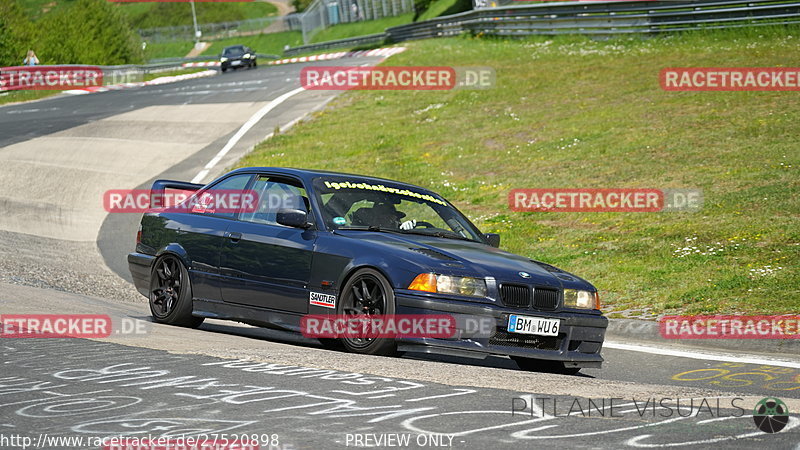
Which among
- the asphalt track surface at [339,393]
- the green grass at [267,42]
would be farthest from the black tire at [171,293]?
the green grass at [267,42]

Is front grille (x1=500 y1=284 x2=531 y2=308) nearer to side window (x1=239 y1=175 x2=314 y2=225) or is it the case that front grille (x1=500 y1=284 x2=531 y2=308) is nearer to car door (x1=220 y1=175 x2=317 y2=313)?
car door (x1=220 y1=175 x2=317 y2=313)

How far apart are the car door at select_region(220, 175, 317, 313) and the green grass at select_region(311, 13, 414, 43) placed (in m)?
68.5

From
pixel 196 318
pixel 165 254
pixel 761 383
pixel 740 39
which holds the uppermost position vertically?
pixel 740 39

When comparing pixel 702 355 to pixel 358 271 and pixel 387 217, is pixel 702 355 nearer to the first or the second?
pixel 387 217

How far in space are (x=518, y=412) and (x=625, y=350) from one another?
425cm

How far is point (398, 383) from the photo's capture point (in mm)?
6285

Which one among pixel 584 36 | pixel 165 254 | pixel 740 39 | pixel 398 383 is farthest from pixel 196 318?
pixel 584 36

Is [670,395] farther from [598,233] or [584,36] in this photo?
[584,36]

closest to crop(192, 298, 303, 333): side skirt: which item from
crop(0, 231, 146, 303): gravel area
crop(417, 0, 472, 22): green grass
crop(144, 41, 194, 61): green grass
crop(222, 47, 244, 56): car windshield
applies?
crop(0, 231, 146, 303): gravel area

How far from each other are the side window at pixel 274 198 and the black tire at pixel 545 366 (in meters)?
2.16

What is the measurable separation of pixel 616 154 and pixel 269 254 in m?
11.8

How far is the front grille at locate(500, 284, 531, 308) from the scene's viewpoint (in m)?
7.63

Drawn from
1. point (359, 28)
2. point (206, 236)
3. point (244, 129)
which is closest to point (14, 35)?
point (244, 129)

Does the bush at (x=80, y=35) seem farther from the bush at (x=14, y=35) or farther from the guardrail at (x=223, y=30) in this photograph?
the guardrail at (x=223, y=30)
